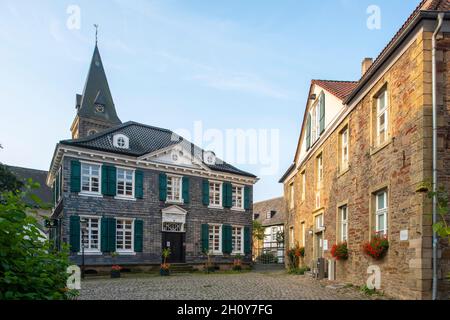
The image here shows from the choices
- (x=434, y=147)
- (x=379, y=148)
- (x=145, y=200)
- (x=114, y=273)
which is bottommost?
(x=114, y=273)

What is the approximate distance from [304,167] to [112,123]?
1062 inches

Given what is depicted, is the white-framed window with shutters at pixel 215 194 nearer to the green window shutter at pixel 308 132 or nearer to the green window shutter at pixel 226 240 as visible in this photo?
the green window shutter at pixel 226 240

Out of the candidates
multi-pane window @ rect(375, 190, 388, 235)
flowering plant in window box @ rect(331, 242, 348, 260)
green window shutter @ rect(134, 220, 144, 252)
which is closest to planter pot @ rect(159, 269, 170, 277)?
green window shutter @ rect(134, 220, 144, 252)

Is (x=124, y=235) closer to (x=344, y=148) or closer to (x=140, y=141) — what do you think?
(x=140, y=141)

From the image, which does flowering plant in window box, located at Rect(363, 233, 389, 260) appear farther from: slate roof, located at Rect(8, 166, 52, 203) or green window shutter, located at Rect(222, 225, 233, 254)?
slate roof, located at Rect(8, 166, 52, 203)

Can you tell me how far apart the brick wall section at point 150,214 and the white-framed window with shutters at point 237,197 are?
433mm

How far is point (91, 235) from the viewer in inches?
832

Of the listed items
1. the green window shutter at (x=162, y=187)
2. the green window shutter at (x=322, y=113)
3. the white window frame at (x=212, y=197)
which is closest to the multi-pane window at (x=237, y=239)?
the white window frame at (x=212, y=197)

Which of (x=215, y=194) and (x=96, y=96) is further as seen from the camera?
(x=96, y=96)

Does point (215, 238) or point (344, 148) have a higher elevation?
point (344, 148)

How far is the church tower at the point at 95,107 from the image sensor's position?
1626 inches

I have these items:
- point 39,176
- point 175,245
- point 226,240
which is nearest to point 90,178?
point 175,245

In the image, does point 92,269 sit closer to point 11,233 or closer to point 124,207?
point 124,207

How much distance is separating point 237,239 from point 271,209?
16869mm
